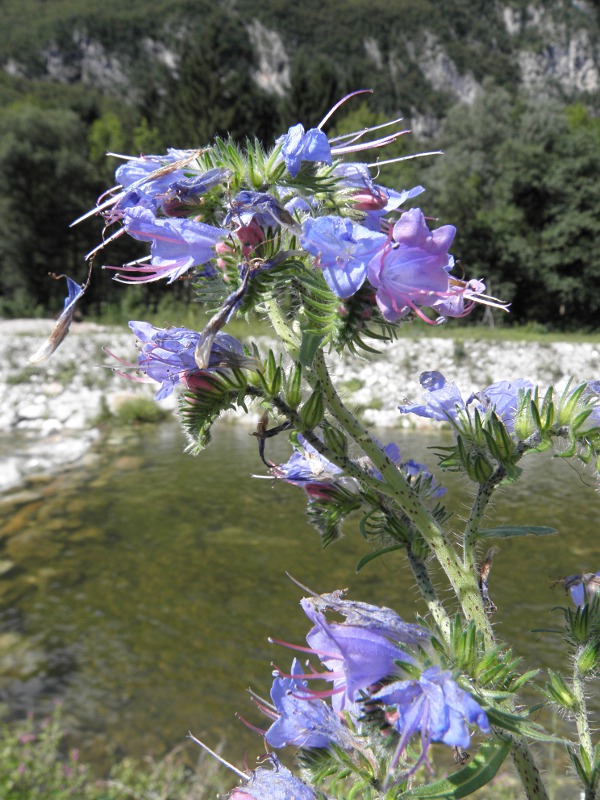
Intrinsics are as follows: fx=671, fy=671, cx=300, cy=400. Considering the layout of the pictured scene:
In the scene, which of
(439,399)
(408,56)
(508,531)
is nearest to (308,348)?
(439,399)

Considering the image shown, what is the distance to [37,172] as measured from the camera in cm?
1934

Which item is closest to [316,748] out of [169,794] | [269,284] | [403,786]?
[403,786]

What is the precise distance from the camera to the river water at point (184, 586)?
4.04m

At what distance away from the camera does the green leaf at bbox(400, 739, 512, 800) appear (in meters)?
0.71

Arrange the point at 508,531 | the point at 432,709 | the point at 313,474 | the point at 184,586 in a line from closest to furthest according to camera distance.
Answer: the point at 432,709, the point at 508,531, the point at 313,474, the point at 184,586

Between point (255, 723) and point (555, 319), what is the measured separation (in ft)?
64.5

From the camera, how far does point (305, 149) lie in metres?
0.83

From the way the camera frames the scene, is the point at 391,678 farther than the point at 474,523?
No

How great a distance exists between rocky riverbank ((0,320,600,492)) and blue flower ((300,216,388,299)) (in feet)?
29.9

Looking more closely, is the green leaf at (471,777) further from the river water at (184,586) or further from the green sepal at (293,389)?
the river water at (184,586)

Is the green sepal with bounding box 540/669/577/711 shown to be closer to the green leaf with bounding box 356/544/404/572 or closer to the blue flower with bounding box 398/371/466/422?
the green leaf with bounding box 356/544/404/572

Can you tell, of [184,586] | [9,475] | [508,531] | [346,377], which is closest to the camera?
[508,531]

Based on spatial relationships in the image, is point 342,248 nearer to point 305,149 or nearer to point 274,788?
point 305,149

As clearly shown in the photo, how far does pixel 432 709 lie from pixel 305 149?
0.66m
